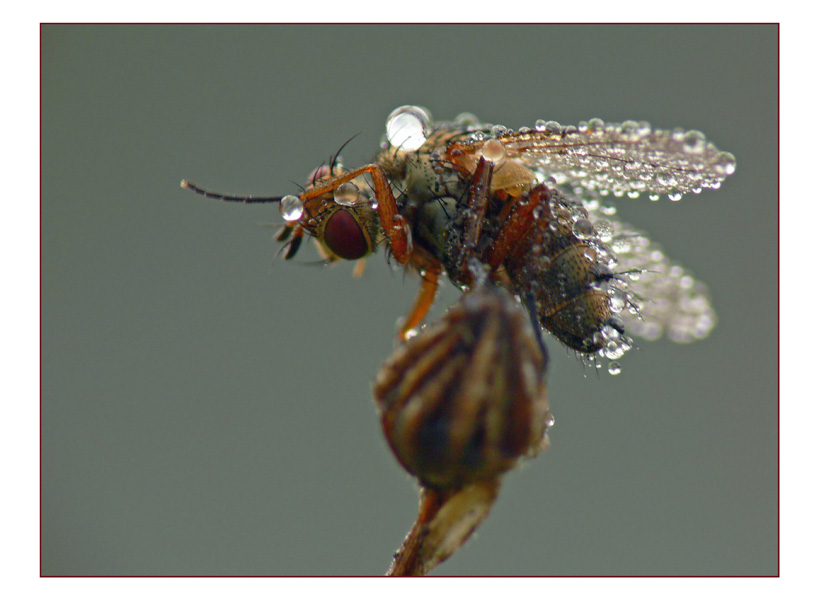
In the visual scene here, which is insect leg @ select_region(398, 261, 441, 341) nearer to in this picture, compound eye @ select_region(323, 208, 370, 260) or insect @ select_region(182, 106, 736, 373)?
insect @ select_region(182, 106, 736, 373)

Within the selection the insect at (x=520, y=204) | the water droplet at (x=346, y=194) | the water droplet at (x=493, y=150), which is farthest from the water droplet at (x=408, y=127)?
the water droplet at (x=493, y=150)

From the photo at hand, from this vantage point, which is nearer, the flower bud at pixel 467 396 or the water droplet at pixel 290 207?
the flower bud at pixel 467 396

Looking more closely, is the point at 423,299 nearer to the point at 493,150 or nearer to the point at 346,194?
the point at 346,194

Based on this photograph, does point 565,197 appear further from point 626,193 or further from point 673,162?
point 673,162

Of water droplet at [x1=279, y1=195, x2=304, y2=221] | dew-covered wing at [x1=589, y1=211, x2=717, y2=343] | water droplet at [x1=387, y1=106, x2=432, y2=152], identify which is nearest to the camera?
water droplet at [x1=279, y1=195, x2=304, y2=221]

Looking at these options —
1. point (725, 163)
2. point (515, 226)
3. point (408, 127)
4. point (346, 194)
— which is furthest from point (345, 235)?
point (725, 163)

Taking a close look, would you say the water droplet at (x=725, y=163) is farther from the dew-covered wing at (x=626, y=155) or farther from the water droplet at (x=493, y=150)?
the water droplet at (x=493, y=150)

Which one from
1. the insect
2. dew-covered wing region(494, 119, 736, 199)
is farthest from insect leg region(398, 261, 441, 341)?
dew-covered wing region(494, 119, 736, 199)

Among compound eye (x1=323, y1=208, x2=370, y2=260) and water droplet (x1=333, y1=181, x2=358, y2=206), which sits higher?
water droplet (x1=333, y1=181, x2=358, y2=206)
